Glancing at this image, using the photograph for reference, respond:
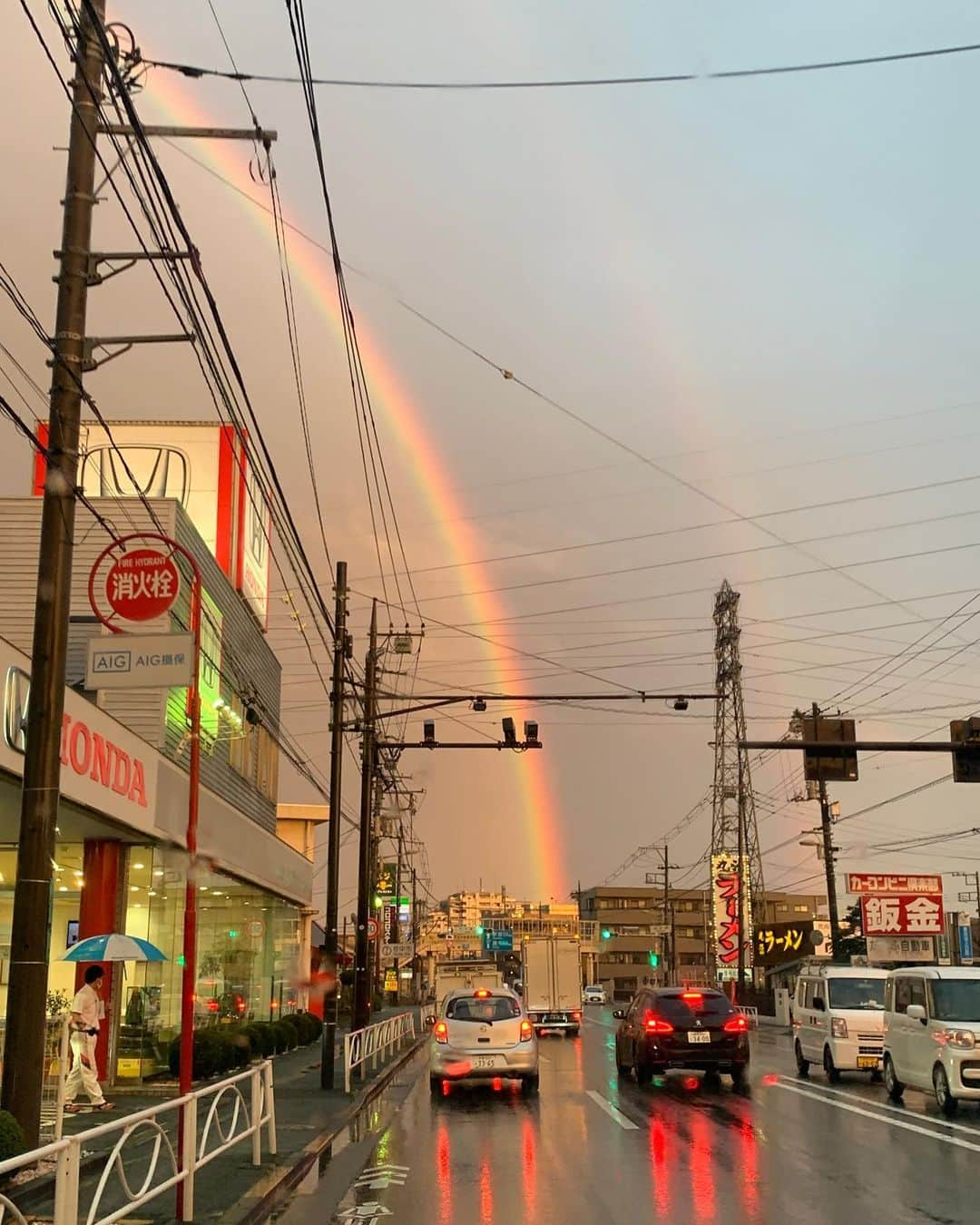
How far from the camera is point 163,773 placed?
2138 centimetres

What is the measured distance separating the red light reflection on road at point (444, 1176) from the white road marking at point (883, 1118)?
18.1 ft

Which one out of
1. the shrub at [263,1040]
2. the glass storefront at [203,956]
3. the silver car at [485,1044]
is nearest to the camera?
the silver car at [485,1044]

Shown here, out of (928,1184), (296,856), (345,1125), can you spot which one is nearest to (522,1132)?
(345,1125)

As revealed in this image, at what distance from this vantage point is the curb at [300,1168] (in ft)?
32.7

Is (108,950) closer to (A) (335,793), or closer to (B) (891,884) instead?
(A) (335,793)

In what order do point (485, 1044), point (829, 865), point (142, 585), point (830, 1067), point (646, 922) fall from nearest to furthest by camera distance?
point (142, 585) < point (485, 1044) < point (830, 1067) < point (829, 865) < point (646, 922)

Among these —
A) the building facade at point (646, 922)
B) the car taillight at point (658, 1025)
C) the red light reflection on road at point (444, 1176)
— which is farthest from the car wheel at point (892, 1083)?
the building facade at point (646, 922)

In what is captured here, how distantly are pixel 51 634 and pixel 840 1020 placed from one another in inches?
654

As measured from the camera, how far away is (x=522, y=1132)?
15.4 meters

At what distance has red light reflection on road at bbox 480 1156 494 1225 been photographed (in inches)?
388

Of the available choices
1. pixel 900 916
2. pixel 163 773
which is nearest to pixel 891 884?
pixel 900 916

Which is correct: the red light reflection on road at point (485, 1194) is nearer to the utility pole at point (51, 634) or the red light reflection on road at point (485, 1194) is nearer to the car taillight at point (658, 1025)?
the utility pole at point (51, 634)

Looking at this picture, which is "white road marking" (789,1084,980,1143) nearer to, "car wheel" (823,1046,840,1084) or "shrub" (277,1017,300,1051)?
"car wheel" (823,1046,840,1084)

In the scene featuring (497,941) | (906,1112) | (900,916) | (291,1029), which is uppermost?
(900,916)
